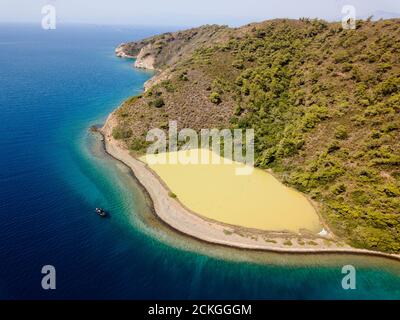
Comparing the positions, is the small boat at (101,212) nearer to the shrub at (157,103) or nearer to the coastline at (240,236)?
the coastline at (240,236)

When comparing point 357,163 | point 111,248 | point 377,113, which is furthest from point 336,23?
point 111,248

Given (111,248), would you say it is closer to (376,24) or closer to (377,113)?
(377,113)

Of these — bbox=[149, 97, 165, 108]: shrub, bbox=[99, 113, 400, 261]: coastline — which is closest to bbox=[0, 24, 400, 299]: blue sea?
bbox=[99, 113, 400, 261]: coastline

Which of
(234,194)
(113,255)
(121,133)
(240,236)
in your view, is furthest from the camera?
(121,133)

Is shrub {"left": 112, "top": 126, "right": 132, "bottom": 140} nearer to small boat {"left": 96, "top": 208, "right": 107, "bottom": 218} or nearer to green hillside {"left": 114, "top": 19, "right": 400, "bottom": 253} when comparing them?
green hillside {"left": 114, "top": 19, "right": 400, "bottom": 253}

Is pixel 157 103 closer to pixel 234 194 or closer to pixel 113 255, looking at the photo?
pixel 234 194

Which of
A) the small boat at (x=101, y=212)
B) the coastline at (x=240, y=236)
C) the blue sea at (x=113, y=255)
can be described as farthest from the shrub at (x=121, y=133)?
the small boat at (x=101, y=212)

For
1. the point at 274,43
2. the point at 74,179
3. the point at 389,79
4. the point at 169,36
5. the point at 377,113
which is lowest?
the point at 74,179

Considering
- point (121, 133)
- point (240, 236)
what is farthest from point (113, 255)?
point (121, 133)
